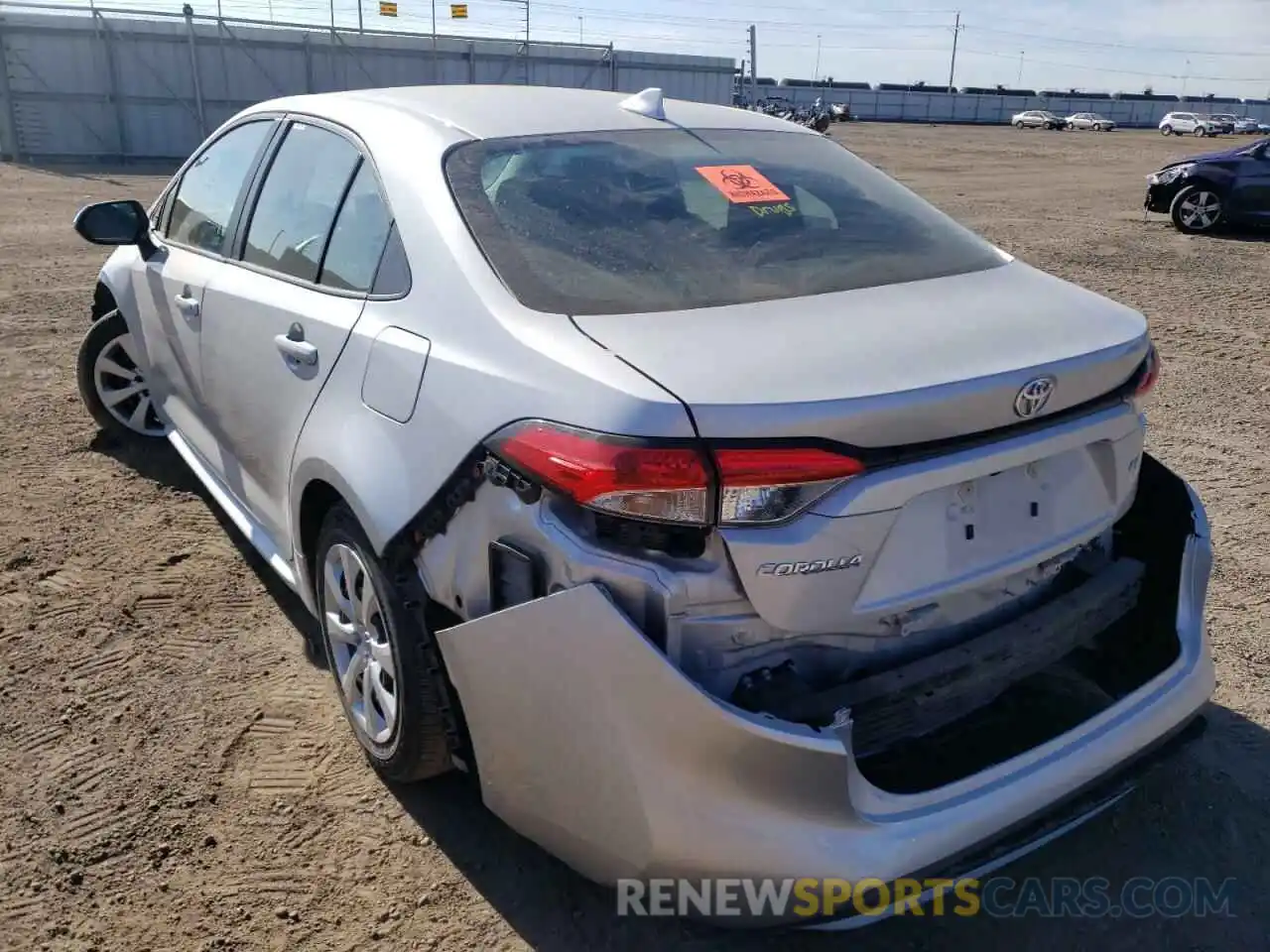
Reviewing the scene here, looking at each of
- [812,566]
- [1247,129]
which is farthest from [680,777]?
[1247,129]

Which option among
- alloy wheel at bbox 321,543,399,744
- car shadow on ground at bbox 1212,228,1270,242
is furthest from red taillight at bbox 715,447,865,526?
car shadow on ground at bbox 1212,228,1270,242

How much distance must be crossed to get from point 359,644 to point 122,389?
3096 mm

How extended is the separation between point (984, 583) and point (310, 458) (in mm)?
1675

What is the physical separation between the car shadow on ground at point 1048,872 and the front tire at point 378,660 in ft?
0.71

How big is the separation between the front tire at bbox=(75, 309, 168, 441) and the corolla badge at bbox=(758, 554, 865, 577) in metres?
4.08

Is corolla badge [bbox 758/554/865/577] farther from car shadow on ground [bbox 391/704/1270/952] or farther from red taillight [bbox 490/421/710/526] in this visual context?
car shadow on ground [bbox 391/704/1270/952]

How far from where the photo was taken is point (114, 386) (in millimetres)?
5141

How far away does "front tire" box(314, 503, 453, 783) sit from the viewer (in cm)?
242

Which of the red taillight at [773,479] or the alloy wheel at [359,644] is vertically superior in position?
the red taillight at [773,479]

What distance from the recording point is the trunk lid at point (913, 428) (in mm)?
1871

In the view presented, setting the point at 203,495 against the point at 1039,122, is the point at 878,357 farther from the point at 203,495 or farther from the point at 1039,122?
the point at 1039,122

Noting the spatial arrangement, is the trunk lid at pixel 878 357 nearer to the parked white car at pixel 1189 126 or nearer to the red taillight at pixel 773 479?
the red taillight at pixel 773 479

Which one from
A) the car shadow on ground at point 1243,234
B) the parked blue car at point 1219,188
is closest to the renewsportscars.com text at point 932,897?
the car shadow on ground at point 1243,234

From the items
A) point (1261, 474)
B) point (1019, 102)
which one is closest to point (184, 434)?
point (1261, 474)
